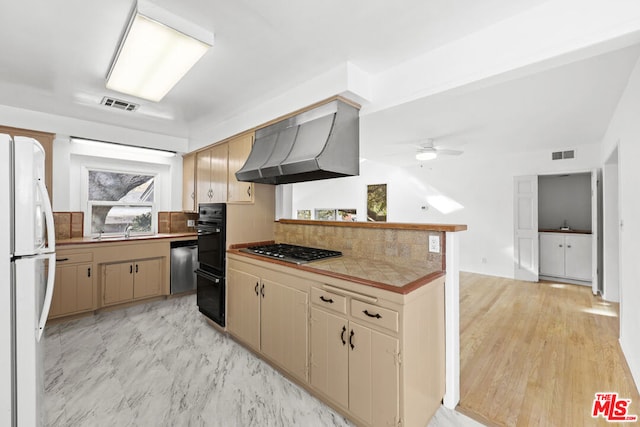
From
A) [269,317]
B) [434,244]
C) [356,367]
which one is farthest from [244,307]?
[434,244]

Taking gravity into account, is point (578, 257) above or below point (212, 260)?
below

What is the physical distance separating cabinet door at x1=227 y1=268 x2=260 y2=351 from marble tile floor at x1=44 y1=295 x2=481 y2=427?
0.17 m

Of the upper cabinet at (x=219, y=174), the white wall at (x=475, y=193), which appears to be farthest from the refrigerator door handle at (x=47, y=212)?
the white wall at (x=475, y=193)

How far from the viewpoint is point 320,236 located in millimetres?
2887

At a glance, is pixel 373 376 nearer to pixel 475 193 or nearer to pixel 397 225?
pixel 397 225

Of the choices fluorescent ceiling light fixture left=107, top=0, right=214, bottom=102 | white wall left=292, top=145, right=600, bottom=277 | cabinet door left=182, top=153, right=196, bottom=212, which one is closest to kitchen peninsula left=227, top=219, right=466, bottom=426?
fluorescent ceiling light fixture left=107, top=0, right=214, bottom=102

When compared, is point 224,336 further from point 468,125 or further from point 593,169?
point 593,169

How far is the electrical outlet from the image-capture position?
1.96 m

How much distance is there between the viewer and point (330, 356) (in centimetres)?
182

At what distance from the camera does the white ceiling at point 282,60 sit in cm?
173

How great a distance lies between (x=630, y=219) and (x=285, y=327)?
9.59ft

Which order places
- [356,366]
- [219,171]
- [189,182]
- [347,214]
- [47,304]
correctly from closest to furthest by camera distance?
[47,304], [356,366], [219,171], [189,182], [347,214]

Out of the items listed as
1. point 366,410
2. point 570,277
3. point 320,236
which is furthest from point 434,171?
point 366,410

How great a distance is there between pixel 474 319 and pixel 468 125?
8.22ft
